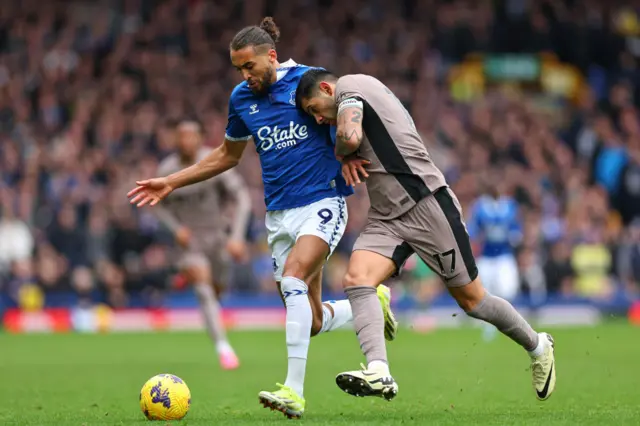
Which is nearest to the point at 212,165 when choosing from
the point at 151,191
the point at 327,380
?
the point at 151,191

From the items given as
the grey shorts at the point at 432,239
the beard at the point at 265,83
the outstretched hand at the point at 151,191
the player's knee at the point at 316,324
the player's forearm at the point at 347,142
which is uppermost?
the beard at the point at 265,83

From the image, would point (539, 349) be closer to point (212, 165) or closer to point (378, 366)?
point (378, 366)

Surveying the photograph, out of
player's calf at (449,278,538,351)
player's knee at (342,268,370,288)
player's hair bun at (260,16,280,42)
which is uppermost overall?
player's hair bun at (260,16,280,42)

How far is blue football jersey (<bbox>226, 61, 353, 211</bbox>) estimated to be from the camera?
28.0 ft

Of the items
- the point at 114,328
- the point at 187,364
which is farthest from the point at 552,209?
the point at 187,364

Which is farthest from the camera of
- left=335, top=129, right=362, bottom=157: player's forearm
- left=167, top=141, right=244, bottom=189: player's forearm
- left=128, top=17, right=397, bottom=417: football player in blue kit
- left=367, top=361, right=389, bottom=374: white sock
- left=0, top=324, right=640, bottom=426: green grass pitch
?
left=167, top=141, right=244, bottom=189: player's forearm

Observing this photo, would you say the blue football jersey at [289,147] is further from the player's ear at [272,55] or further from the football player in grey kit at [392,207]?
the football player in grey kit at [392,207]

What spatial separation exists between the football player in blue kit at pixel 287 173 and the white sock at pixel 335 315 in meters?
0.31

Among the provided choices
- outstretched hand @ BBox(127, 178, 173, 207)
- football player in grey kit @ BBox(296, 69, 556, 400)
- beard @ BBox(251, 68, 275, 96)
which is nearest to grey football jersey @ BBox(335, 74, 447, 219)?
football player in grey kit @ BBox(296, 69, 556, 400)

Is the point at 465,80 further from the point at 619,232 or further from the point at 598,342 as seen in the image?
the point at 598,342

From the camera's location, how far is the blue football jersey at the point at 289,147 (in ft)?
28.0

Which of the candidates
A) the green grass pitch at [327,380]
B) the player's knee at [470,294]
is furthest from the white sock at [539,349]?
the player's knee at [470,294]

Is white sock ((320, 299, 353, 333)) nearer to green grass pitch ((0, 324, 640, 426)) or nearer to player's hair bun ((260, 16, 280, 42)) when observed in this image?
green grass pitch ((0, 324, 640, 426))

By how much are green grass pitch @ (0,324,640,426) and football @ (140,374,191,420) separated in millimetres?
119
